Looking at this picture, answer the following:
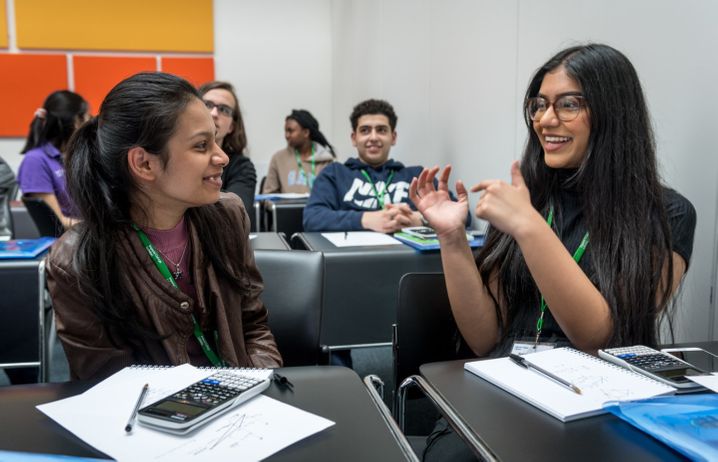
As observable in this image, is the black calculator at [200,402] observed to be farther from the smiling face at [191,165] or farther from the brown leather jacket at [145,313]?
the smiling face at [191,165]

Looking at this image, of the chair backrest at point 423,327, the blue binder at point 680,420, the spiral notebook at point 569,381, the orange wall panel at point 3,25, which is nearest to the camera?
the blue binder at point 680,420

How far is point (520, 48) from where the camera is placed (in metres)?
2.61

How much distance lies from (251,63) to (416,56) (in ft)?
10.6

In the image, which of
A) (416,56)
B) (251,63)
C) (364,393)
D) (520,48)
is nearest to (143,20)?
(251,63)

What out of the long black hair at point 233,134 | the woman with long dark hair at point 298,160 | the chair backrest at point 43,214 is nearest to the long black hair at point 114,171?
the long black hair at point 233,134

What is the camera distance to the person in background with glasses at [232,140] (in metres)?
2.82

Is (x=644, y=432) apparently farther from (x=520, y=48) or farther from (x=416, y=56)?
(x=416, y=56)

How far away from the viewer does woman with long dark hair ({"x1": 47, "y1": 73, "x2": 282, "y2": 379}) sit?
48.6 inches

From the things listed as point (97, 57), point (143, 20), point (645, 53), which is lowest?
point (645, 53)

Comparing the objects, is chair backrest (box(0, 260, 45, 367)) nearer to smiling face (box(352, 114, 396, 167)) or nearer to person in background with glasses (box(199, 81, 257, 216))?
person in background with glasses (box(199, 81, 257, 216))

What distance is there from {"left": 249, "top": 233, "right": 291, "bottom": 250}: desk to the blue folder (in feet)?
2.47

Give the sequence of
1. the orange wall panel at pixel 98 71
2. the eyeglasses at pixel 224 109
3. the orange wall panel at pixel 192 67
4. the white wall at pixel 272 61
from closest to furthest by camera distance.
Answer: the eyeglasses at pixel 224 109
the orange wall panel at pixel 98 71
the orange wall panel at pixel 192 67
the white wall at pixel 272 61

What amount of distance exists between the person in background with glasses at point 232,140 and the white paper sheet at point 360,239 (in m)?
0.52

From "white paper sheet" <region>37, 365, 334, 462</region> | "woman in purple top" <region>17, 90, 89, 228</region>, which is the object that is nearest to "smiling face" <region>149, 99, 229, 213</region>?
"white paper sheet" <region>37, 365, 334, 462</region>
